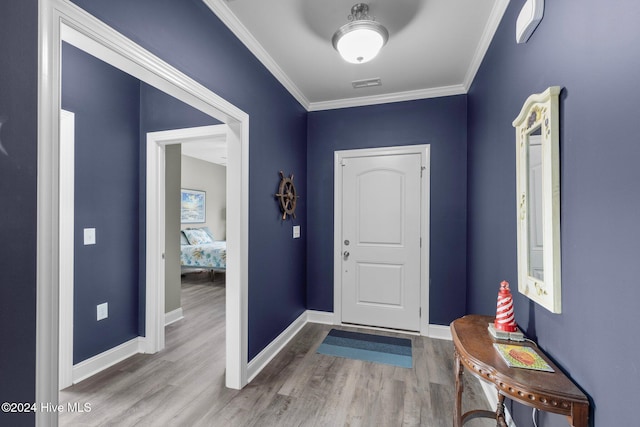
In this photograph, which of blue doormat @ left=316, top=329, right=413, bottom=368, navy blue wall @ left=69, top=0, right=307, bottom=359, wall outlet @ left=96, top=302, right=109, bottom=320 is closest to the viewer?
navy blue wall @ left=69, top=0, right=307, bottom=359

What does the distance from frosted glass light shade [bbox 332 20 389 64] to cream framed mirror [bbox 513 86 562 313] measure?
1027mm

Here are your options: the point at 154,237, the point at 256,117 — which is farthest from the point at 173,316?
the point at 256,117

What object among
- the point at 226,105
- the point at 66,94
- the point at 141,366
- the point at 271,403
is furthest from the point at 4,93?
the point at 141,366

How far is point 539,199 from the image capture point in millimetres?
1324

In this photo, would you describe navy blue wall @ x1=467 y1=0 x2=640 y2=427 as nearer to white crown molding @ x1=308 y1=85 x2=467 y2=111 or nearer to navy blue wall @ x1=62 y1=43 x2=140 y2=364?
white crown molding @ x1=308 y1=85 x2=467 y2=111

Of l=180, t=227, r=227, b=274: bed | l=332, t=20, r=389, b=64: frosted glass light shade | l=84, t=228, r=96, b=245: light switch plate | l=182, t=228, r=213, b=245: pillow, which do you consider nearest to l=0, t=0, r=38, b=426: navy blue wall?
l=332, t=20, r=389, b=64: frosted glass light shade

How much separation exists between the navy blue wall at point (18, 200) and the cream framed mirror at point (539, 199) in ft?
6.02

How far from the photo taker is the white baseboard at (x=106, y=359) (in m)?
2.27

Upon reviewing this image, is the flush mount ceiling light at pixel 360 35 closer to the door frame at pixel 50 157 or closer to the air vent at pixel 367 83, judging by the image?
the air vent at pixel 367 83

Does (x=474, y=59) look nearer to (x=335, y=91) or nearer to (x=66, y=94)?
(x=335, y=91)

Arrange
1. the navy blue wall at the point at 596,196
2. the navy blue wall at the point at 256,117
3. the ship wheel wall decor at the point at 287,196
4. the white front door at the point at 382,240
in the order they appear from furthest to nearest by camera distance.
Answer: the white front door at the point at 382,240
the ship wheel wall decor at the point at 287,196
the navy blue wall at the point at 256,117
the navy blue wall at the point at 596,196

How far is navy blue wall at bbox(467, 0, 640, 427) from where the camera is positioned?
31.5 inches

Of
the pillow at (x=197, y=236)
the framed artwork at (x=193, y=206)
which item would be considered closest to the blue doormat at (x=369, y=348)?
the pillow at (x=197, y=236)

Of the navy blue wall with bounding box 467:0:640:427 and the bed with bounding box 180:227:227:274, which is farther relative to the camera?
the bed with bounding box 180:227:227:274
